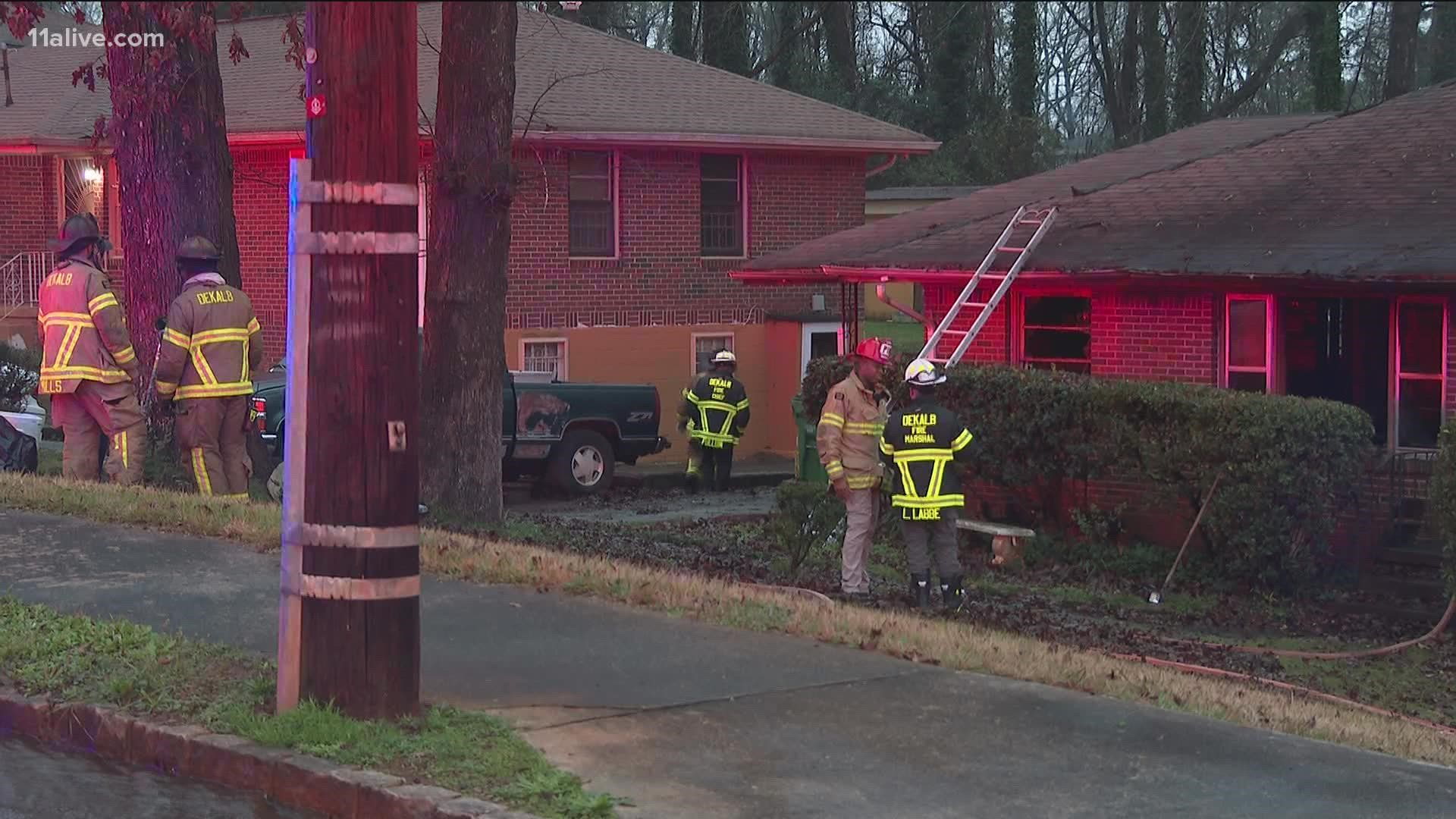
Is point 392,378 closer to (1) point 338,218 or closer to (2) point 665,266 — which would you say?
(1) point 338,218

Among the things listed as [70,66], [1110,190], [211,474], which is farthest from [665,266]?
[211,474]

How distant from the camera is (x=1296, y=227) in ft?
52.5

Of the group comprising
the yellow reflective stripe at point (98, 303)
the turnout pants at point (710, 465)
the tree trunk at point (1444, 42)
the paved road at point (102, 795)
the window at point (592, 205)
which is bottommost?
the paved road at point (102, 795)

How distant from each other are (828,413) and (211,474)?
13.2 feet

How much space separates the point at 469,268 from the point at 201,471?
2.66 meters

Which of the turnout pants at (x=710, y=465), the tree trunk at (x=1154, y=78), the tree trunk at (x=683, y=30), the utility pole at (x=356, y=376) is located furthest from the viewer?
the tree trunk at (x=1154, y=78)

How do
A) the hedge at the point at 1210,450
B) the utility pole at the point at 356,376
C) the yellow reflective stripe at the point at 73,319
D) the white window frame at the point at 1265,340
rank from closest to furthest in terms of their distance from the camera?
1. the utility pole at the point at 356,376
2. the yellow reflective stripe at the point at 73,319
3. the hedge at the point at 1210,450
4. the white window frame at the point at 1265,340

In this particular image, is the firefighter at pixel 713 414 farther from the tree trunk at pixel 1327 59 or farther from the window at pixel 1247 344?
the tree trunk at pixel 1327 59

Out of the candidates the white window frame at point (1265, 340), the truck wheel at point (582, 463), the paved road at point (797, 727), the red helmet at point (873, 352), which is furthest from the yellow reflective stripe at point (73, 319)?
the white window frame at point (1265, 340)

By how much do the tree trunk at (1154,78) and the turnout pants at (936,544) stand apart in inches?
1292

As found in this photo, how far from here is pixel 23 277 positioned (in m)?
26.8

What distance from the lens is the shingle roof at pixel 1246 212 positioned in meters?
15.2

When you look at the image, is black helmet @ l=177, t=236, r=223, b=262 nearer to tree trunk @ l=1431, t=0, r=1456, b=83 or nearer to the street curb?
the street curb

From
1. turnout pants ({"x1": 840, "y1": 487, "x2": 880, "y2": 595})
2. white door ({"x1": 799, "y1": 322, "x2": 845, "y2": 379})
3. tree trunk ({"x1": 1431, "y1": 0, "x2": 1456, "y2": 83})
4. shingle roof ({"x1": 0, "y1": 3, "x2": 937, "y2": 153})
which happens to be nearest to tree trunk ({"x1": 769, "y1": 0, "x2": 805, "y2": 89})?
shingle roof ({"x1": 0, "y1": 3, "x2": 937, "y2": 153})
